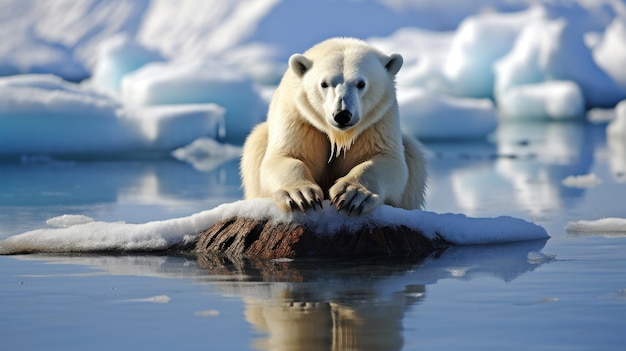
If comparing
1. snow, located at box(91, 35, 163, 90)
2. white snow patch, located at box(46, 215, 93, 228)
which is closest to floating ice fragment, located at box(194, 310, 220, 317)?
white snow patch, located at box(46, 215, 93, 228)

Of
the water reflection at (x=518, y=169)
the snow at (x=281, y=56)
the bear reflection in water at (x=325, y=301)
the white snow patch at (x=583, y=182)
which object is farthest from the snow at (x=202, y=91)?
the bear reflection in water at (x=325, y=301)

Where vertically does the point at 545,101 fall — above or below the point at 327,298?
above

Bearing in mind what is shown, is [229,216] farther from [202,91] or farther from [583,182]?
[202,91]

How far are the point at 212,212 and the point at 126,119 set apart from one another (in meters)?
7.05

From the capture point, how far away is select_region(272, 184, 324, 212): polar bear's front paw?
168 inches

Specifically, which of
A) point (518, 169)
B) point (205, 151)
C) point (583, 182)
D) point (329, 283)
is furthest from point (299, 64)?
point (205, 151)

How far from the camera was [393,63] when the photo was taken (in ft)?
15.4

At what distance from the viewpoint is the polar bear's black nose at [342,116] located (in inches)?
167

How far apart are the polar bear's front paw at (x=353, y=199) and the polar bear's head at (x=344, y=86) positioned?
25 cm

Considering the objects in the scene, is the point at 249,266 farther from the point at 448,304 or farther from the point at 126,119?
the point at 126,119

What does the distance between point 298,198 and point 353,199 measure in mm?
220

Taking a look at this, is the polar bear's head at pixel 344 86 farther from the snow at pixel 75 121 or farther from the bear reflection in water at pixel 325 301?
the snow at pixel 75 121

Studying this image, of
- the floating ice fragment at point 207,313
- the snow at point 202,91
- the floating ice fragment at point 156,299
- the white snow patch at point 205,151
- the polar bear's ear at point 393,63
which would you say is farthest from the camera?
the snow at point 202,91

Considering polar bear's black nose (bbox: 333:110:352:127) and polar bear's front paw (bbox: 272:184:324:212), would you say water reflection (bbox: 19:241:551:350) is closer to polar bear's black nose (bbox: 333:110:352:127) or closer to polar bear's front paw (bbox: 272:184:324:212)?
polar bear's front paw (bbox: 272:184:324:212)
